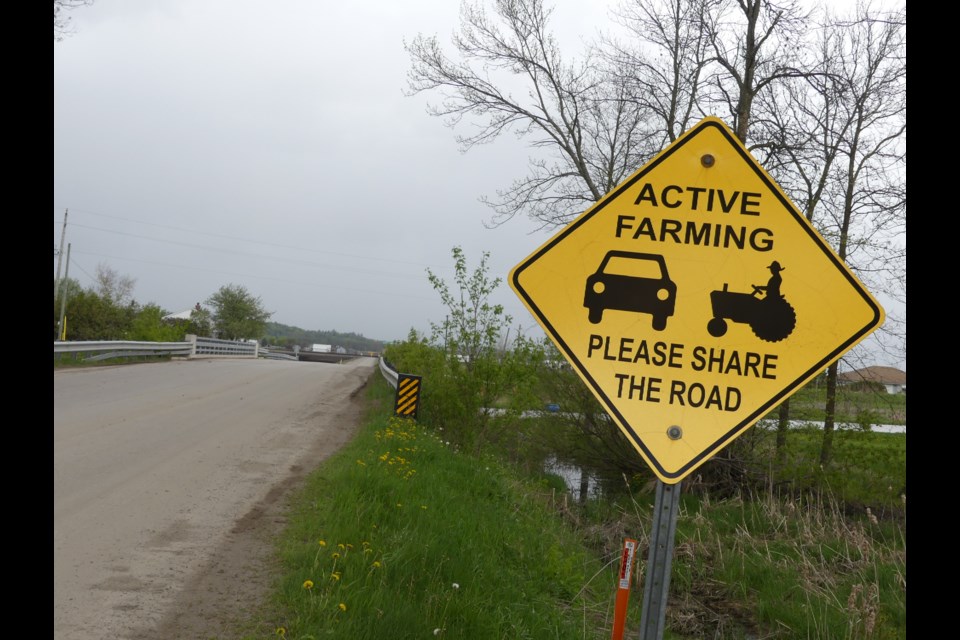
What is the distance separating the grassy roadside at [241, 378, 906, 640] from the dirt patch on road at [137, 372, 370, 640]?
0.13m

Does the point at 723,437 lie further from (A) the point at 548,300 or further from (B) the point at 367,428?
(B) the point at 367,428

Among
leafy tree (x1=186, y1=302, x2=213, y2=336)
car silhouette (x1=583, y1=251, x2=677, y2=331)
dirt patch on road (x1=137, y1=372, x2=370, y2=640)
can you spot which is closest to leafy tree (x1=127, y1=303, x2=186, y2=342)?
leafy tree (x1=186, y1=302, x2=213, y2=336)

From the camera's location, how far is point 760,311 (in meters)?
2.76

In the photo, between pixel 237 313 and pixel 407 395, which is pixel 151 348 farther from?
pixel 237 313

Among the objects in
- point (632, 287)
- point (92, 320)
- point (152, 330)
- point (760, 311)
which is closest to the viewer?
point (760, 311)

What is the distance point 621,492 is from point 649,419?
618 inches

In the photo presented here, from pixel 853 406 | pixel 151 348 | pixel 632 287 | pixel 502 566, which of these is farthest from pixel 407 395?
pixel 151 348

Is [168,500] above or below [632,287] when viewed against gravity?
below

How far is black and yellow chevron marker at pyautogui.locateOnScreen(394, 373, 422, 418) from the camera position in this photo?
552 inches

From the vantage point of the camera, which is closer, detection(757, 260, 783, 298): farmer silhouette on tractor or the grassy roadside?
detection(757, 260, 783, 298): farmer silhouette on tractor

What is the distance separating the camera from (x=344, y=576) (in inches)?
205

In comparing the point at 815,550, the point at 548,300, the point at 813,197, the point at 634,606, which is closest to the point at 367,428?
the point at 634,606

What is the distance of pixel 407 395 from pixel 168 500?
23.0 ft

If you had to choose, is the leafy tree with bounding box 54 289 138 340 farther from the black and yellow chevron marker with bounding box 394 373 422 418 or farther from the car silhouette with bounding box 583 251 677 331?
the car silhouette with bounding box 583 251 677 331
